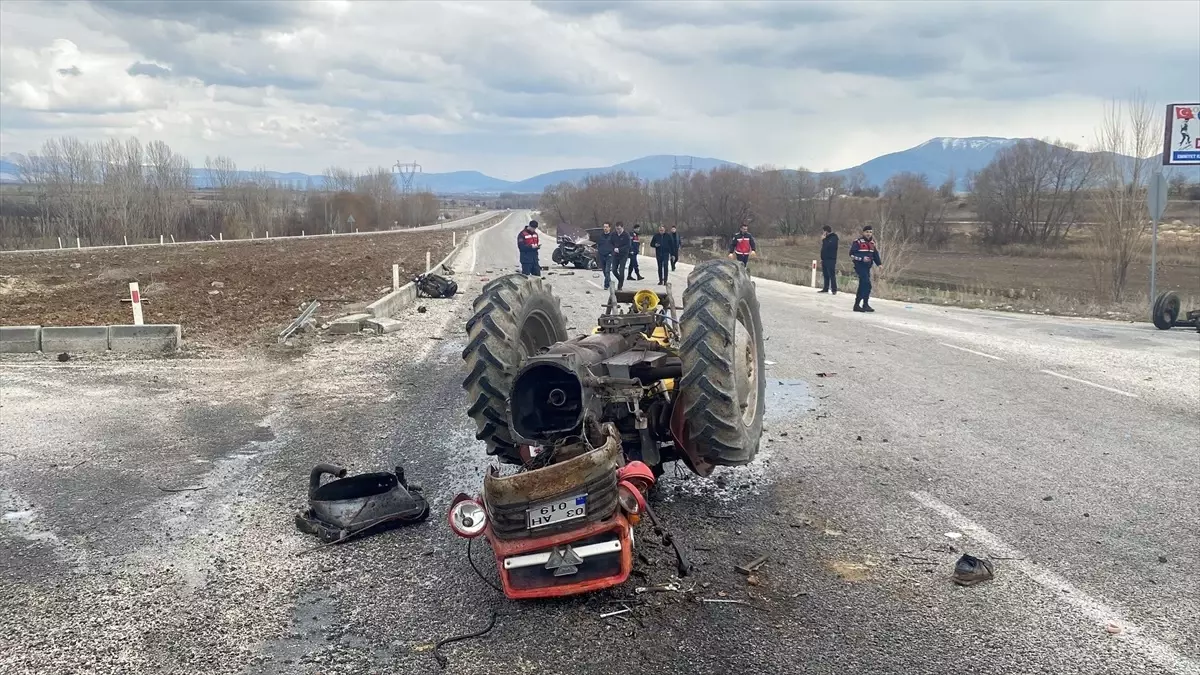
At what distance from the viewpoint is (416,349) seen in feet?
40.3

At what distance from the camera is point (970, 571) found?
14.6ft

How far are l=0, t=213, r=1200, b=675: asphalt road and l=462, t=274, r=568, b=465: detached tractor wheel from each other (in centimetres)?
70

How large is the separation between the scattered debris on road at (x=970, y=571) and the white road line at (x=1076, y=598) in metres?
0.24

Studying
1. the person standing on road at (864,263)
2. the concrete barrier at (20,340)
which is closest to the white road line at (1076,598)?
the concrete barrier at (20,340)

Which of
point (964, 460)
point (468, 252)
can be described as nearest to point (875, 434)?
point (964, 460)

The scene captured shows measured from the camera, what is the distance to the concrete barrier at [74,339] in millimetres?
11477

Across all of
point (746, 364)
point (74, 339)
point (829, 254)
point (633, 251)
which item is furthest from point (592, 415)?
point (633, 251)

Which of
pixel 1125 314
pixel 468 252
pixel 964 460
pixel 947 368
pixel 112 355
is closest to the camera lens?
pixel 964 460

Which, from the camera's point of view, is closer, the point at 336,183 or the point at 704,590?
the point at 704,590

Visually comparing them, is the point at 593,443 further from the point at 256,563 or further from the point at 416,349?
the point at 416,349

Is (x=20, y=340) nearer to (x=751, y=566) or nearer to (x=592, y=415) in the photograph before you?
(x=592, y=415)

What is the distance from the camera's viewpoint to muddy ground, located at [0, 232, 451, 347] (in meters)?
14.5

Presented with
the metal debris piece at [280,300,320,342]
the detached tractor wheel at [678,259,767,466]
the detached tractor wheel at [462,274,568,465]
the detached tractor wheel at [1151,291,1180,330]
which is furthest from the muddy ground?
the detached tractor wheel at [1151,291,1180,330]

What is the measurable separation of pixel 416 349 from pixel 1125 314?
602 inches
